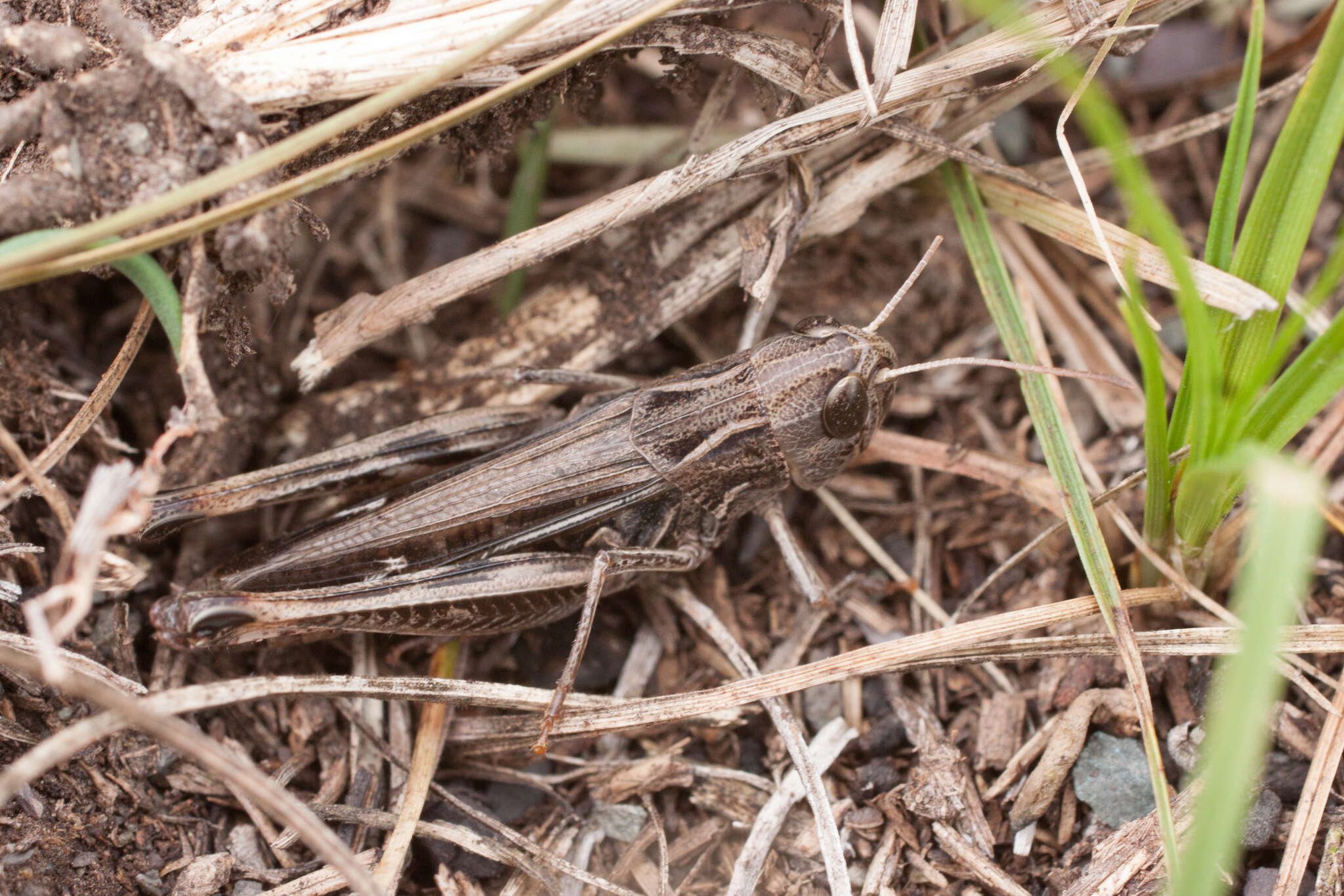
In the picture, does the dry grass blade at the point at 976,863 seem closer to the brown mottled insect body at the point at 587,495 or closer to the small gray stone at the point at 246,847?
the brown mottled insect body at the point at 587,495

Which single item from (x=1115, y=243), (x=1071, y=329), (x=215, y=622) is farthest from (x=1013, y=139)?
(x=215, y=622)

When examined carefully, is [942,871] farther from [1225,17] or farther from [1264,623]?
[1225,17]

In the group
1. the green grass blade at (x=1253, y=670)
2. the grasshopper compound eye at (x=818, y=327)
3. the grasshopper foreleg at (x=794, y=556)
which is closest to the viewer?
the green grass blade at (x=1253, y=670)

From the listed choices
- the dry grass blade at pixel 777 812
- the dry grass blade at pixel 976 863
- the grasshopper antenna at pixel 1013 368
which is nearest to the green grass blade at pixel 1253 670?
the grasshopper antenna at pixel 1013 368

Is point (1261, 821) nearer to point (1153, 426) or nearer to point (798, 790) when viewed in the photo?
point (1153, 426)

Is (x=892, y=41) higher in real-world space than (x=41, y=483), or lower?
higher
